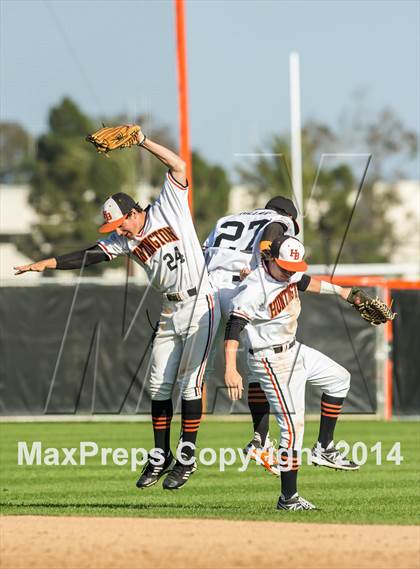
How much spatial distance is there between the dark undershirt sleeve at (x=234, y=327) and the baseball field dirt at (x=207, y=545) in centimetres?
142

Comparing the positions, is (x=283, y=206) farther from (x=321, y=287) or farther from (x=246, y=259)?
(x=321, y=287)

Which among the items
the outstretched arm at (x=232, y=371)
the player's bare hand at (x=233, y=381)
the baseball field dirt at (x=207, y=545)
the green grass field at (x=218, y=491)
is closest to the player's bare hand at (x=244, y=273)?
the outstretched arm at (x=232, y=371)

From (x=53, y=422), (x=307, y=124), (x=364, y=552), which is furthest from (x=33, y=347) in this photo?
(x=307, y=124)

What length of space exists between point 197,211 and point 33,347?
32.4m

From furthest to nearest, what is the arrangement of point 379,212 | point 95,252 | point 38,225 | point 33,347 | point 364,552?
point 379,212 < point 38,225 < point 33,347 < point 95,252 < point 364,552

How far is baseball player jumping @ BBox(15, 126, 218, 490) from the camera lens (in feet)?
32.9

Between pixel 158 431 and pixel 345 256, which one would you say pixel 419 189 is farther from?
pixel 158 431

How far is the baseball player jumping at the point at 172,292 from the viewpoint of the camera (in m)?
10.0

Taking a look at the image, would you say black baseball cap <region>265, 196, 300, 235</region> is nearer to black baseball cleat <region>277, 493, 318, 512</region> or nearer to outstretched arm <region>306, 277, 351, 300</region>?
outstretched arm <region>306, 277, 351, 300</region>

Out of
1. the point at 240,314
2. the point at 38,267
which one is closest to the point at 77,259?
the point at 38,267

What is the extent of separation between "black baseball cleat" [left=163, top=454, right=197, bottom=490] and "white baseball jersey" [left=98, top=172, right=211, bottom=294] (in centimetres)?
141

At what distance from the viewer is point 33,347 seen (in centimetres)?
2088

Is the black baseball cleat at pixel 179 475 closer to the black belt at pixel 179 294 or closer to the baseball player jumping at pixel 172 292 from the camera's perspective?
the baseball player jumping at pixel 172 292

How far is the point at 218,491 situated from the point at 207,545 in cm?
405
